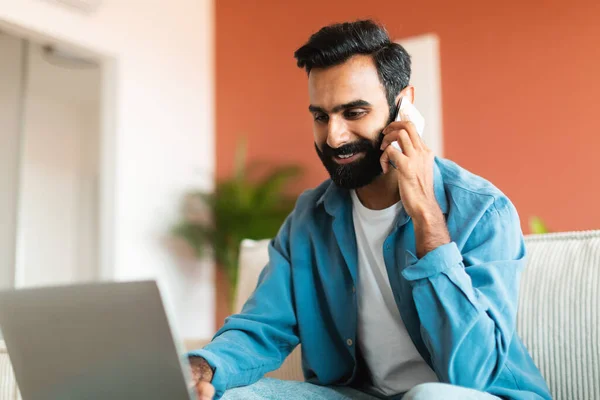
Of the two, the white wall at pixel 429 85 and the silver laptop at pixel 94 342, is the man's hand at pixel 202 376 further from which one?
the white wall at pixel 429 85

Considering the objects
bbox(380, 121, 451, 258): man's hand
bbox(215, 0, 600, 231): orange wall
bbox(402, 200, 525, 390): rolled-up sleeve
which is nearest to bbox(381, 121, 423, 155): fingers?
bbox(380, 121, 451, 258): man's hand

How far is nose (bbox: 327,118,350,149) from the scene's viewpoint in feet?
4.84

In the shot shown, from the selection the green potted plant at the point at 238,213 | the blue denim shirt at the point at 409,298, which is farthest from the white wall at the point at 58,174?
the blue denim shirt at the point at 409,298

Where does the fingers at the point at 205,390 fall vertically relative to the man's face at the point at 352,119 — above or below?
below

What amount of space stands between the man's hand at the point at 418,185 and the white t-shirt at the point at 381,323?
0.46 ft

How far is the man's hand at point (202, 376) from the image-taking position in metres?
1.12

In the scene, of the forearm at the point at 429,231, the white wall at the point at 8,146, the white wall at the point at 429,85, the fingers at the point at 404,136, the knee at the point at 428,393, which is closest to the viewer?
the knee at the point at 428,393

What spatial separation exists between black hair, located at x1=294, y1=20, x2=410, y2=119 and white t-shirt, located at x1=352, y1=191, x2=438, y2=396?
0.28 meters

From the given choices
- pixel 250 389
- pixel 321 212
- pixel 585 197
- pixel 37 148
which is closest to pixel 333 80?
pixel 321 212

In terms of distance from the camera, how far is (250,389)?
1278 millimetres

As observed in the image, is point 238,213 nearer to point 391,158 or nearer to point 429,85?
point 429,85

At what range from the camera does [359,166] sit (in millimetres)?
1477

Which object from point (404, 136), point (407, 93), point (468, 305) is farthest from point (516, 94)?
point (468, 305)

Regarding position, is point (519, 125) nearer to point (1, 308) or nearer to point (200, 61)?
point (200, 61)
